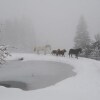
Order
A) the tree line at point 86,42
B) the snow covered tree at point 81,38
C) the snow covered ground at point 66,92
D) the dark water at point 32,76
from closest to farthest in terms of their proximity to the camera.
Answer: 1. the snow covered ground at point 66,92
2. the dark water at point 32,76
3. the tree line at point 86,42
4. the snow covered tree at point 81,38

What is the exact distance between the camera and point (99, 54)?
1030 inches

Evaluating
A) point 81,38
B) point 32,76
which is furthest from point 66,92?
point 81,38

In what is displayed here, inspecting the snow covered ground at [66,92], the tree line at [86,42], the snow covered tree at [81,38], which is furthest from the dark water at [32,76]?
the snow covered tree at [81,38]

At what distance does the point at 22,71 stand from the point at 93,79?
8.54 meters

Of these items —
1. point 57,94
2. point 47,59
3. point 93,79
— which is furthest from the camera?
point 47,59

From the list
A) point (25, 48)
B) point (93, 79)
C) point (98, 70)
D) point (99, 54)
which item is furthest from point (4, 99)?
point (25, 48)

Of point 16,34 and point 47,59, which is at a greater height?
point 16,34

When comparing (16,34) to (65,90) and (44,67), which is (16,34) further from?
(65,90)

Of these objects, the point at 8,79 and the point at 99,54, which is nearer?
the point at 8,79

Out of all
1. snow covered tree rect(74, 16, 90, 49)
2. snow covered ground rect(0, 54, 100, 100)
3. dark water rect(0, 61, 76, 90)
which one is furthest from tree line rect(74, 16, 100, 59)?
snow covered ground rect(0, 54, 100, 100)

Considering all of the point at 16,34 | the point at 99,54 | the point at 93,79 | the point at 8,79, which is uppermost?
the point at 16,34

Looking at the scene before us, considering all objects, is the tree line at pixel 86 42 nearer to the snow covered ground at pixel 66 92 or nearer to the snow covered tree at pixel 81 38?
the snow covered tree at pixel 81 38

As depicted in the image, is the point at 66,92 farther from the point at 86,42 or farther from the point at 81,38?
the point at 81,38

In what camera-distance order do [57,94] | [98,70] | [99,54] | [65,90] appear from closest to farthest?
1. [57,94]
2. [65,90]
3. [98,70]
4. [99,54]
